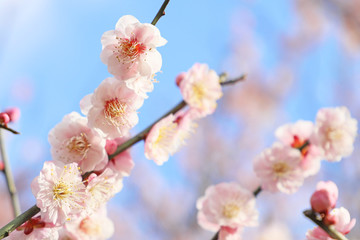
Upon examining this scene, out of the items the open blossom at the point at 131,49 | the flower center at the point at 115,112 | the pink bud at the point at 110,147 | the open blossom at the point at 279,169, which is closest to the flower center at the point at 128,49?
the open blossom at the point at 131,49

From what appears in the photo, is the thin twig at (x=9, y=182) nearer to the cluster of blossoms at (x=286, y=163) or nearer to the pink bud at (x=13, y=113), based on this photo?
the pink bud at (x=13, y=113)

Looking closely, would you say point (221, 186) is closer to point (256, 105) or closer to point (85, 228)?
point (85, 228)

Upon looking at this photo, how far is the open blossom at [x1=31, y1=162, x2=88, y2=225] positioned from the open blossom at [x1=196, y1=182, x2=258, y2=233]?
21.2 inches

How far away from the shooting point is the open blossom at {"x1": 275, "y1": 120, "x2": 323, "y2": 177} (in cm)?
149

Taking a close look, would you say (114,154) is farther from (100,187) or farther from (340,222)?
(340,222)

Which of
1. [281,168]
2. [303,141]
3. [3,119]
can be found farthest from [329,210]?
[3,119]

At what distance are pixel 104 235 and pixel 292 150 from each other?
0.72 m

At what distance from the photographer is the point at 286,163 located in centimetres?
146

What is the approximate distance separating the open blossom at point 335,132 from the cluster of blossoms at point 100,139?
620 mm

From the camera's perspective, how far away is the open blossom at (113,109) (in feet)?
3.43

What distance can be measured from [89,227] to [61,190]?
0.33 metres

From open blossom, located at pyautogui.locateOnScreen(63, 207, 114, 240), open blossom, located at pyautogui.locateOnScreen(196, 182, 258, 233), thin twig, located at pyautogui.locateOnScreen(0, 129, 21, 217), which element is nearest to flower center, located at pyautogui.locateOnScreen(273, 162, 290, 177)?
open blossom, located at pyautogui.locateOnScreen(196, 182, 258, 233)

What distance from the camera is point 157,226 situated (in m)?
5.91

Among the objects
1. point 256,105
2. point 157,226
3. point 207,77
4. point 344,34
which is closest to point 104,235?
point 207,77
